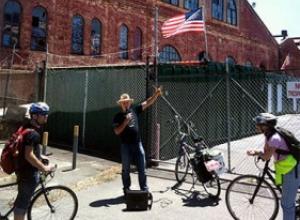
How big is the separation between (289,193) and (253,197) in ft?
3.71

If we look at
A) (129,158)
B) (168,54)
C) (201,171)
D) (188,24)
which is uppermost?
(168,54)

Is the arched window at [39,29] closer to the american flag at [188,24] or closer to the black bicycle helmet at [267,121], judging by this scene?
the american flag at [188,24]

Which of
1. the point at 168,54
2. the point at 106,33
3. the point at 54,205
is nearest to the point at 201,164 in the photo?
the point at 54,205

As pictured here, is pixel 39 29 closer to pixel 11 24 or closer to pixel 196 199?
pixel 11 24

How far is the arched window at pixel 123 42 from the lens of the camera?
27.6m

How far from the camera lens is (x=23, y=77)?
55.5 ft

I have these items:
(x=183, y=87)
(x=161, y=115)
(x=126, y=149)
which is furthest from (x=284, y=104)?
(x=126, y=149)

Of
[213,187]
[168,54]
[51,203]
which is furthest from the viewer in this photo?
[168,54]

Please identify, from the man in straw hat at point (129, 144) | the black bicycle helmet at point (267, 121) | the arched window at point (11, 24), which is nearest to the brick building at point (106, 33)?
the arched window at point (11, 24)

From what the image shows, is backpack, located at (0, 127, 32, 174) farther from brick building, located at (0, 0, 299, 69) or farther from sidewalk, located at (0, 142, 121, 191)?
brick building, located at (0, 0, 299, 69)

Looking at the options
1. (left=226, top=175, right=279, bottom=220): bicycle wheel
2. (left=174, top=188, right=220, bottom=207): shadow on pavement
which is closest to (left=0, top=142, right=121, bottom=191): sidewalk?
(left=174, top=188, right=220, bottom=207): shadow on pavement

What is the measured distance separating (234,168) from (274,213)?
414 centimetres

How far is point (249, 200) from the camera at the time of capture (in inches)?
267

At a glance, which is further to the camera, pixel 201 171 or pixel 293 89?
pixel 293 89
